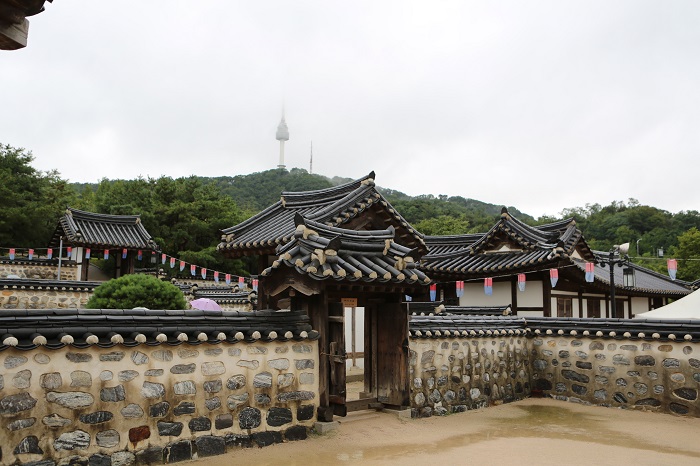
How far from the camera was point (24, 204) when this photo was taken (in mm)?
35375

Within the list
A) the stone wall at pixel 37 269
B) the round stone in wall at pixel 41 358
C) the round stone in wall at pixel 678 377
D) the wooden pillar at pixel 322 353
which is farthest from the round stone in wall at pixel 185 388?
the stone wall at pixel 37 269

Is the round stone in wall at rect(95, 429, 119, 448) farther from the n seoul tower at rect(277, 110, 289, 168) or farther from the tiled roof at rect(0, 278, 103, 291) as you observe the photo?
the n seoul tower at rect(277, 110, 289, 168)

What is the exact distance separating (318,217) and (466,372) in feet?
16.9

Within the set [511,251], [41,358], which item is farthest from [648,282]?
[41,358]

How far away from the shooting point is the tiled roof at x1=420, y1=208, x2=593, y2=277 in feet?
57.4

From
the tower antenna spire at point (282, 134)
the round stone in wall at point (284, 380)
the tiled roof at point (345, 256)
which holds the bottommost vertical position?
the round stone in wall at point (284, 380)

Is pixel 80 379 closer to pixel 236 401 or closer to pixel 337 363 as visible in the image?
pixel 236 401

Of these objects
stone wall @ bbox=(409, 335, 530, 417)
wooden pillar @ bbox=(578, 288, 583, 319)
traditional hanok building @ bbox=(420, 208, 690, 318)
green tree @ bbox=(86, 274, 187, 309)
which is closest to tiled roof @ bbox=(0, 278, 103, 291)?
green tree @ bbox=(86, 274, 187, 309)

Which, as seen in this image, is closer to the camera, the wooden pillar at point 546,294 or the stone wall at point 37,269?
the wooden pillar at point 546,294

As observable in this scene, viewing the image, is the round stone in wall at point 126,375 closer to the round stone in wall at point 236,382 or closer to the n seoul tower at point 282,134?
the round stone in wall at point 236,382

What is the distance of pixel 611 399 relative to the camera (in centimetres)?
1245

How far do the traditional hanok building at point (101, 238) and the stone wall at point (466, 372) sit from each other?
21540mm

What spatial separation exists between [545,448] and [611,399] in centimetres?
484

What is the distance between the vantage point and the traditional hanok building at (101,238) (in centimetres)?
2736
